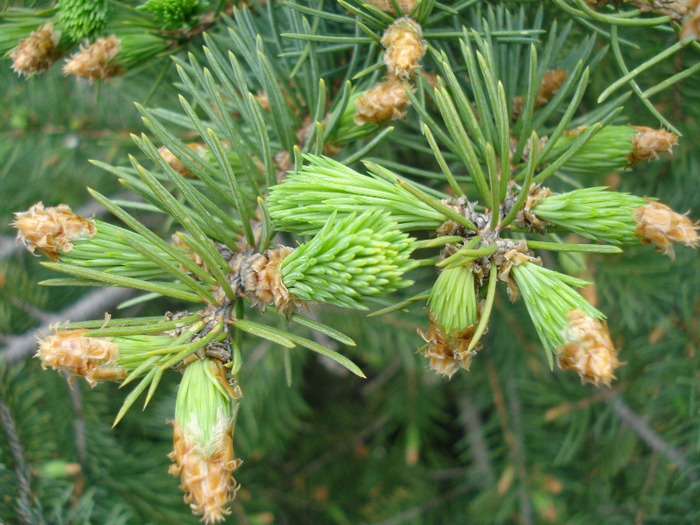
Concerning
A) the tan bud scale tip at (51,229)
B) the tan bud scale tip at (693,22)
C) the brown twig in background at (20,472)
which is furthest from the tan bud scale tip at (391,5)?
the brown twig in background at (20,472)

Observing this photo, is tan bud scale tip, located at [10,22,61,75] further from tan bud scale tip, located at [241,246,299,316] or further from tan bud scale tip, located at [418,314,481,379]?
tan bud scale tip, located at [418,314,481,379]

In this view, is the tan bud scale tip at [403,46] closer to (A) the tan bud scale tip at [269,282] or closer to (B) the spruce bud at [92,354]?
(A) the tan bud scale tip at [269,282]

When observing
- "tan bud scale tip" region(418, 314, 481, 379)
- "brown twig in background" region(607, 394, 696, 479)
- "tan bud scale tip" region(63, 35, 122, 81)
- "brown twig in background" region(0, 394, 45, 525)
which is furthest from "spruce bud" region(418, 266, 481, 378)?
"brown twig in background" region(607, 394, 696, 479)

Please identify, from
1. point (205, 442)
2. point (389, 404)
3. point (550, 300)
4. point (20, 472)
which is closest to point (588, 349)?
point (550, 300)

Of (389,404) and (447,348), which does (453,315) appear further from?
(389,404)

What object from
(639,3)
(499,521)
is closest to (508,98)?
(639,3)

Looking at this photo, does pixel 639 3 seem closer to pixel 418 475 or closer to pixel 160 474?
pixel 160 474
